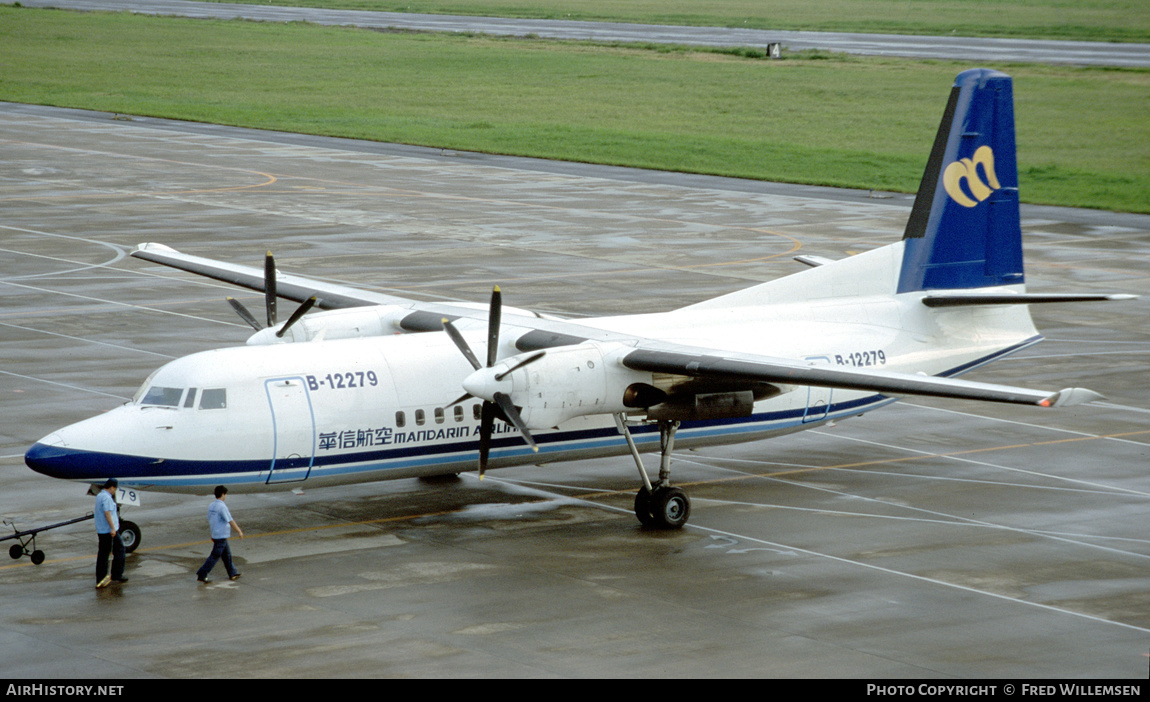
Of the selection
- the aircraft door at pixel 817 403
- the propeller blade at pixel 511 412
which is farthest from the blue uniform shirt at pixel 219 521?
the aircraft door at pixel 817 403

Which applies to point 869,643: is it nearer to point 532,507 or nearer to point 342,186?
point 532,507

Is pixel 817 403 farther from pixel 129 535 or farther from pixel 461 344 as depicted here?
pixel 129 535

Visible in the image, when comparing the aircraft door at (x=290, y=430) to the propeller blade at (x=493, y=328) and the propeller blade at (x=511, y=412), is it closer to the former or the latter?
the propeller blade at (x=493, y=328)

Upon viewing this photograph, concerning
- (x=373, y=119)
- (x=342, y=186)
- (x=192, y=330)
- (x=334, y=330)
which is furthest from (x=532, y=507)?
(x=373, y=119)

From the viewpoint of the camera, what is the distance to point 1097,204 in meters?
58.0

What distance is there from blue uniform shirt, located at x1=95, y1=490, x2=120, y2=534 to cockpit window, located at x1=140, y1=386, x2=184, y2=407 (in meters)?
1.79

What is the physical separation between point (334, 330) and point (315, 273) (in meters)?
18.7

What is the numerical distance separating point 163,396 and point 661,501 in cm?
730

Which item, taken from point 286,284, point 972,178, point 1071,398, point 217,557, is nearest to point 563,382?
point 217,557

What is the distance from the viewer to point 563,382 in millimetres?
20484

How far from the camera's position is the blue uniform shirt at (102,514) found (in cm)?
1903

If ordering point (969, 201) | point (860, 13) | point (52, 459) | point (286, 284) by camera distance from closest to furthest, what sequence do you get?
point (52, 459), point (969, 201), point (286, 284), point (860, 13)

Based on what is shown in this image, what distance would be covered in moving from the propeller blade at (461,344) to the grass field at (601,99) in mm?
42968

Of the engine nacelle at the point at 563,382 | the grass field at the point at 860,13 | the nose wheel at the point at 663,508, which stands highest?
the grass field at the point at 860,13
